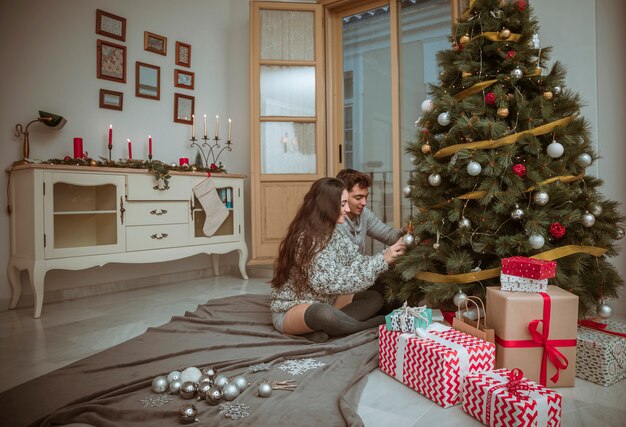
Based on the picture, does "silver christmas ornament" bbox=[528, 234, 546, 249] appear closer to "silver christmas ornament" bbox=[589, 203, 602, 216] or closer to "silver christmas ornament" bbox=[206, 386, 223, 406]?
"silver christmas ornament" bbox=[589, 203, 602, 216]

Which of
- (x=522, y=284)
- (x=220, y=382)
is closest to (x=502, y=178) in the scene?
(x=522, y=284)

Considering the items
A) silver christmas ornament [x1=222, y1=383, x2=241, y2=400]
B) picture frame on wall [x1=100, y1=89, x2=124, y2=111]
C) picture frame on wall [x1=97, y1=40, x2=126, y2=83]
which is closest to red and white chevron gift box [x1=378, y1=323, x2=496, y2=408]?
silver christmas ornament [x1=222, y1=383, x2=241, y2=400]

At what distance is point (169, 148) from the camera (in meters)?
3.96

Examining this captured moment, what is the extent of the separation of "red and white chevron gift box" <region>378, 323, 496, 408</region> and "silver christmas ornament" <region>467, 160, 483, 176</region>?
0.63m

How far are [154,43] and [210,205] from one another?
1509 mm

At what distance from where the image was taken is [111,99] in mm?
3520

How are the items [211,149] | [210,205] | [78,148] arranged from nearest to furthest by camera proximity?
[78,148] < [210,205] < [211,149]

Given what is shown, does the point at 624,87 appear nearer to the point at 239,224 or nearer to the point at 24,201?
the point at 239,224

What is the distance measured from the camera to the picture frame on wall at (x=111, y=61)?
3459 mm

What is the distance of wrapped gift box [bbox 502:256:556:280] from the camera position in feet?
4.88

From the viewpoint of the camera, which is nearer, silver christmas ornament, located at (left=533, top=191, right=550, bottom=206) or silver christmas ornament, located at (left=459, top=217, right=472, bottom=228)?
silver christmas ornament, located at (left=533, top=191, right=550, bottom=206)

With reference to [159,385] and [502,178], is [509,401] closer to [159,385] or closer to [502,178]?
[502,178]

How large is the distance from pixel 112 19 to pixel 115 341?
2648mm

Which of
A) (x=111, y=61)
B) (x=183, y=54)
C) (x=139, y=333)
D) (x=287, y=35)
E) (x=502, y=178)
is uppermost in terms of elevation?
(x=287, y=35)
